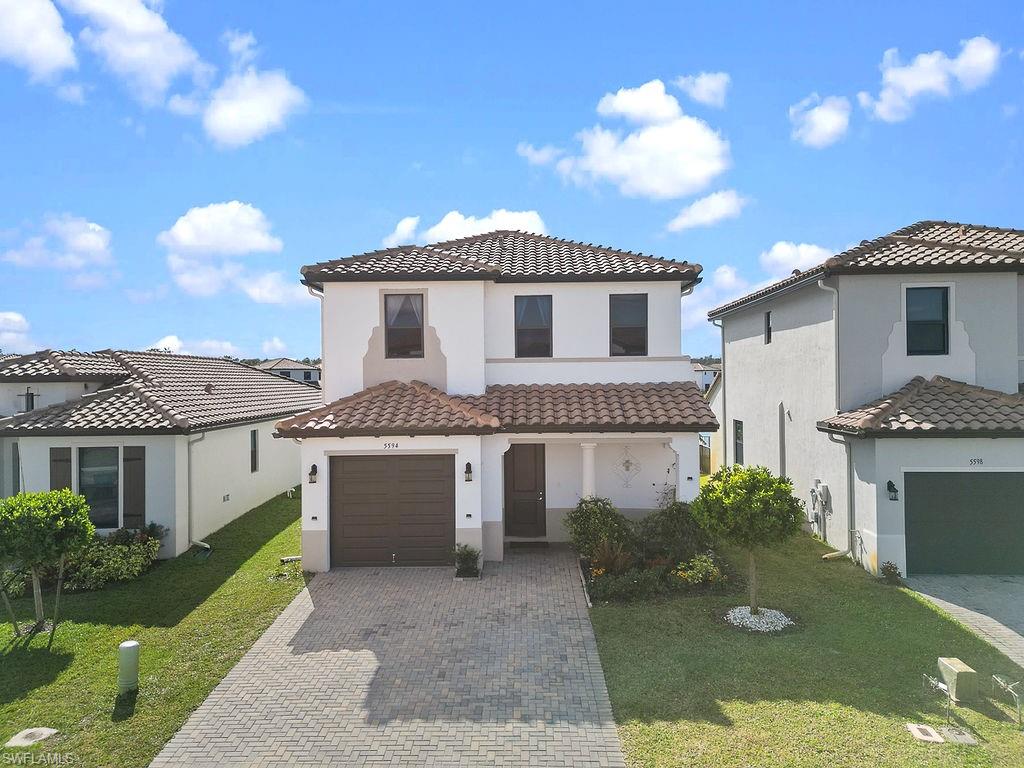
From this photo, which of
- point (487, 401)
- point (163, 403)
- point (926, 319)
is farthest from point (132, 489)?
point (926, 319)

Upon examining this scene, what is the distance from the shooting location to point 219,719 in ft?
23.6

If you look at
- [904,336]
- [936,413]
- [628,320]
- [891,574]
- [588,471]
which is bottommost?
[891,574]

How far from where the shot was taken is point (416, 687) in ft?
25.7

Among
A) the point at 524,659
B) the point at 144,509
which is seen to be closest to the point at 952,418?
the point at 524,659

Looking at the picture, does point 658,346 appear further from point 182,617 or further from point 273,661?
point 182,617

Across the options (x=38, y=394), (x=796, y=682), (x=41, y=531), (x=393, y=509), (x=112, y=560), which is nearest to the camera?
(x=796, y=682)

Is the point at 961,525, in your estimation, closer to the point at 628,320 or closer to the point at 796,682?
the point at 796,682

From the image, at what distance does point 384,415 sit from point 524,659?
6.10 meters

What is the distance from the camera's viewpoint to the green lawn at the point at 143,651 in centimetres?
696

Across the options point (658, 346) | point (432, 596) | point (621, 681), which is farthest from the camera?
point (658, 346)

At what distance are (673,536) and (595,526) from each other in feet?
5.70

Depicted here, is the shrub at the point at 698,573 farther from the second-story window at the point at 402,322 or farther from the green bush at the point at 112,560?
the green bush at the point at 112,560

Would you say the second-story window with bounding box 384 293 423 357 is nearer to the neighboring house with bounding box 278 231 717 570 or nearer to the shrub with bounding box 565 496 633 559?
the neighboring house with bounding box 278 231 717 570

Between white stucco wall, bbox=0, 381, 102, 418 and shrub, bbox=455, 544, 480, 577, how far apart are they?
12.0 m
